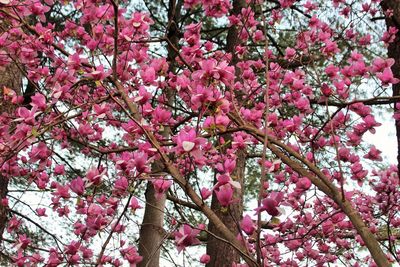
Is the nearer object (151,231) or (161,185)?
(161,185)

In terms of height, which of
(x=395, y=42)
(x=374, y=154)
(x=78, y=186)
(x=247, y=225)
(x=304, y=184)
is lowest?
(x=247, y=225)

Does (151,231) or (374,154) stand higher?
(151,231)

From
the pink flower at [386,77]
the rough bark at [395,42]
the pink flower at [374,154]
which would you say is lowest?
the pink flower at [374,154]

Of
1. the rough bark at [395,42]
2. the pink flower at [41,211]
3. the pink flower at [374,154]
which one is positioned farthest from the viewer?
the pink flower at [41,211]

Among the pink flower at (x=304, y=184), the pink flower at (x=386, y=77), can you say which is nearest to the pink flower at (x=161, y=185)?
the pink flower at (x=304, y=184)

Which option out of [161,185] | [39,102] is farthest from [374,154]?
[39,102]

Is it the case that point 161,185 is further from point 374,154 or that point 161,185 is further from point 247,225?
point 374,154

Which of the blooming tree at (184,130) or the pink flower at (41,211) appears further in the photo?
the pink flower at (41,211)

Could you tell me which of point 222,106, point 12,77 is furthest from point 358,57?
point 12,77

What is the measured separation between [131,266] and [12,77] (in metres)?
2.45

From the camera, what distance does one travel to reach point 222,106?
5.50 ft

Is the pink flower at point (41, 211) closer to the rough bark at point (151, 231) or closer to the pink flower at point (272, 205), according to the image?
the rough bark at point (151, 231)

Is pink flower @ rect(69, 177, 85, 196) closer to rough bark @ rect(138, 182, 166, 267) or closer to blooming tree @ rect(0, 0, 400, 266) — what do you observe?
blooming tree @ rect(0, 0, 400, 266)

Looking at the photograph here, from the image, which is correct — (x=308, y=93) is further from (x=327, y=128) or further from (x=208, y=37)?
(x=208, y=37)
